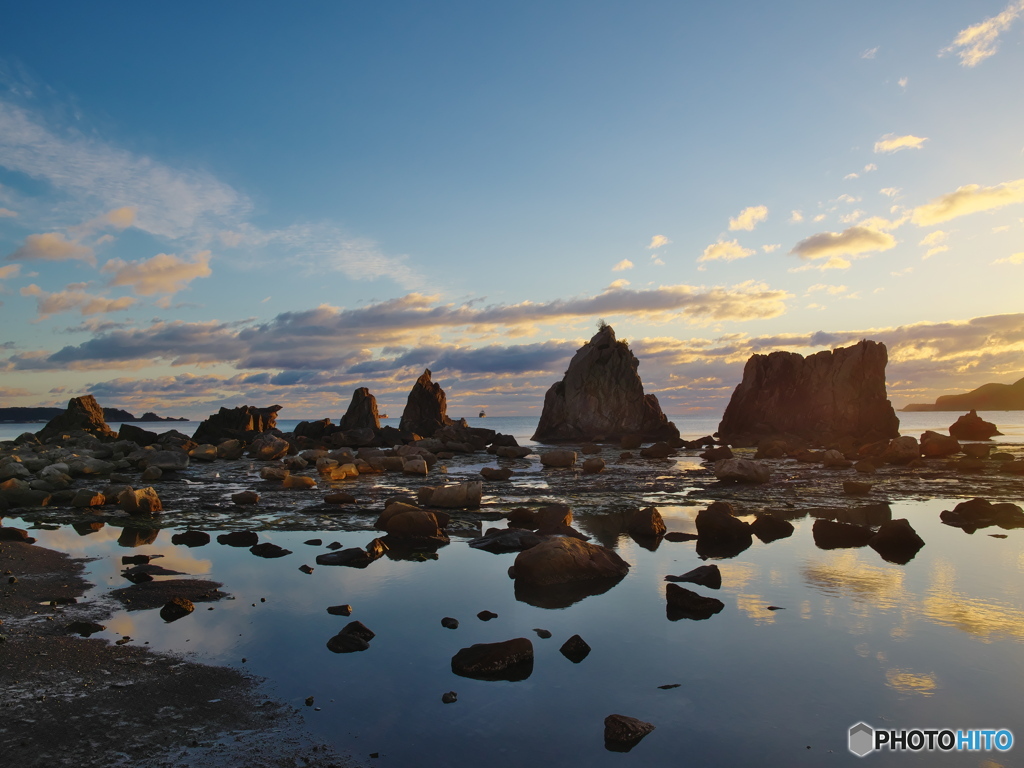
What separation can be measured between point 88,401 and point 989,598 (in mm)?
71564

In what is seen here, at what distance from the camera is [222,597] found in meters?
10.3

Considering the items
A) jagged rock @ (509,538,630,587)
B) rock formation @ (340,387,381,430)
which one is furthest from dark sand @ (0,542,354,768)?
rock formation @ (340,387,381,430)

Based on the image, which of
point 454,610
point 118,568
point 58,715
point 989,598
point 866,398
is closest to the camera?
point 58,715

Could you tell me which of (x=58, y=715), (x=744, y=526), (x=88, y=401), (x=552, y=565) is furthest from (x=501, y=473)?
(x=88, y=401)

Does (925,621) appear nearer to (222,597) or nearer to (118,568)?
(222,597)

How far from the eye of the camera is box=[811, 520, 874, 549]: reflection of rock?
1459 centimetres

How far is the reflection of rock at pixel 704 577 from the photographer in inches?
437

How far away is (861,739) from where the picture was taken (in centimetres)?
590

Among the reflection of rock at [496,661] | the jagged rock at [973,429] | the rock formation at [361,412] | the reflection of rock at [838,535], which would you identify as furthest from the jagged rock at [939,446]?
the rock formation at [361,412]

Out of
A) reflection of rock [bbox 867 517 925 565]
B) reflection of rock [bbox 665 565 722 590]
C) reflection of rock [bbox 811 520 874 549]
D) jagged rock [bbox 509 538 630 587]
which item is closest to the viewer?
reflection of rock [bbox 665 565 722 590]

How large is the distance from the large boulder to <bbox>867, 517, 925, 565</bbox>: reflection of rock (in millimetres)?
63009

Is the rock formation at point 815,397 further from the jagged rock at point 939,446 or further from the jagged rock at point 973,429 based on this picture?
the jagged rock at point 939,446

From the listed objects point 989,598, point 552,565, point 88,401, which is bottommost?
point 989,598

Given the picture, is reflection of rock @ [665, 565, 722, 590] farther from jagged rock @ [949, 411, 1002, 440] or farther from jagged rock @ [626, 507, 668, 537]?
jagged rock @ [949, 411, 1002, 440]
